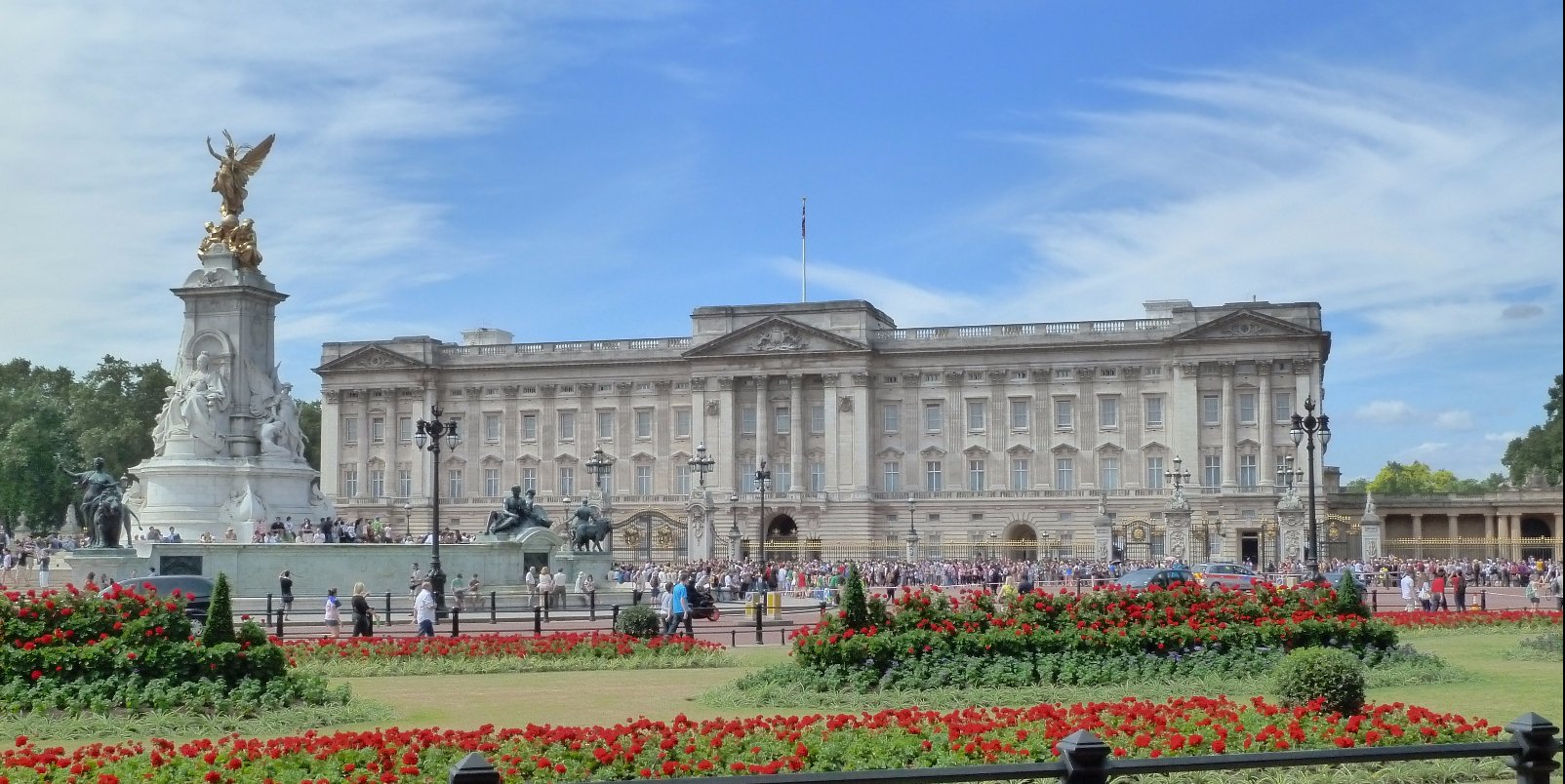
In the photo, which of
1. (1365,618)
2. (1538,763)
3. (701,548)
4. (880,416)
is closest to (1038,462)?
(880,416)

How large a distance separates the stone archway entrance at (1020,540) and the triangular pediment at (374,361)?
Answer: 32.8m

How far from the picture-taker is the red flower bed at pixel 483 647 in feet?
76.9

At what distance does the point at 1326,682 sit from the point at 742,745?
522 centimetres

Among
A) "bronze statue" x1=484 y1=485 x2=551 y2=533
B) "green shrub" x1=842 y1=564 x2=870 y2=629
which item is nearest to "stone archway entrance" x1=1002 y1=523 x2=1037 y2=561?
"bronze statue" x1=484 y1=485 x2=551 y2=533

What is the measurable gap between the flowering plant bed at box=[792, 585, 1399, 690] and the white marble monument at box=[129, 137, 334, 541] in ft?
79.0

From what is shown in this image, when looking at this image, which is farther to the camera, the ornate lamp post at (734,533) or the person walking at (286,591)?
the ornate lamp post at (734,533)

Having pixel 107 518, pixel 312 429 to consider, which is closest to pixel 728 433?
pixel 312 429

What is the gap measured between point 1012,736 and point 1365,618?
9.70 metres

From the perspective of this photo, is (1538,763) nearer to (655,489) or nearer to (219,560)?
(219,560)

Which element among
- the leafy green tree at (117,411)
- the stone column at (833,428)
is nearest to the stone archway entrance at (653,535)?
the stone column at (833,428)

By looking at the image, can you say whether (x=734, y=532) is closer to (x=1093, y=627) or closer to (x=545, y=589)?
(x=545, y=589)

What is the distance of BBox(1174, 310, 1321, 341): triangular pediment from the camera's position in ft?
263

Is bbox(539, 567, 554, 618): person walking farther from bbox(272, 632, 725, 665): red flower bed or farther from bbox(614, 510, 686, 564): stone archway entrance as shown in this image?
bbox(614, 510, 686, 564): stone archway entrance

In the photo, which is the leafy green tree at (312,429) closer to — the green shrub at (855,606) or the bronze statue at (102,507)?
the bronze statue at (102,507)
